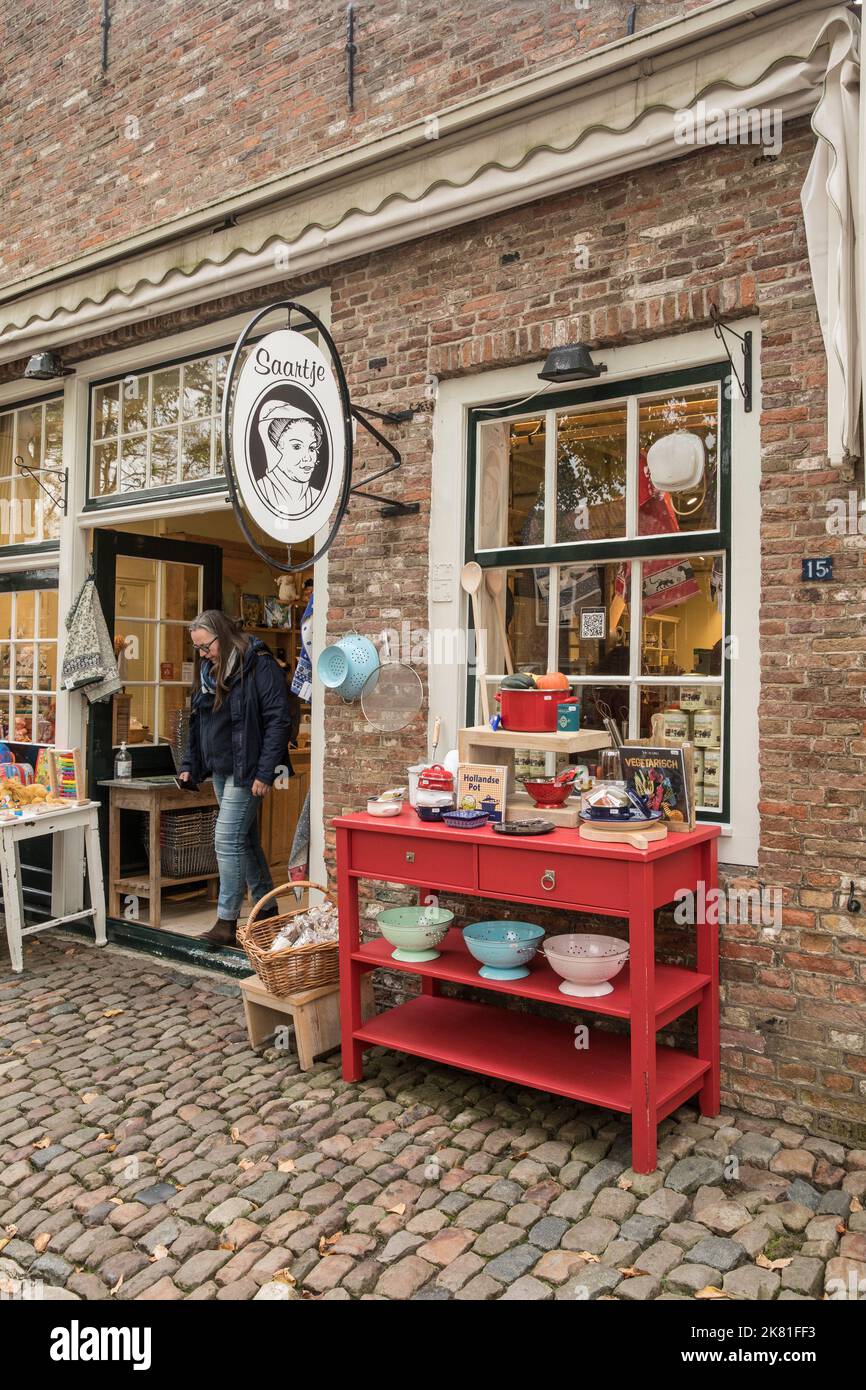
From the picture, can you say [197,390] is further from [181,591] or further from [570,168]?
[570,168]

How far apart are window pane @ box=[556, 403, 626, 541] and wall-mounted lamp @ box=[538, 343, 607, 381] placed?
25cm

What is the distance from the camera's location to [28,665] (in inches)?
281

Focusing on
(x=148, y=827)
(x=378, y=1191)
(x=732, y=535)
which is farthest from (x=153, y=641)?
(x=378, y=1191)

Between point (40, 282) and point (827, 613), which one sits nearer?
point (827, 613)

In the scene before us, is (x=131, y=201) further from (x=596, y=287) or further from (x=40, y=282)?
(x=596, y=287)

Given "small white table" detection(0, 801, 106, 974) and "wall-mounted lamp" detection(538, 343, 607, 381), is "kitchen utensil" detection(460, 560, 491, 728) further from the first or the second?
"small white table" detection(0, 801, 106, 974)

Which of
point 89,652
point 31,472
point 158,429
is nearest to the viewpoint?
point 158,429

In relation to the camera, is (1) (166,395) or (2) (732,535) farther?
(1) (166,395)

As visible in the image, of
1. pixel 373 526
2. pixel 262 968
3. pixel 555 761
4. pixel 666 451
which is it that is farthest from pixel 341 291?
pixel 262 968

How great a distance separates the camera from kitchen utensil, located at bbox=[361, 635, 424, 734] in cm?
477

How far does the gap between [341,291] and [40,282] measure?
2.48 metres

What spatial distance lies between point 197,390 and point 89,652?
1.85 m

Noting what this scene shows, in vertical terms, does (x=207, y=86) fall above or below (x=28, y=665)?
above

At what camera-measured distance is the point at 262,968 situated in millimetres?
4211
